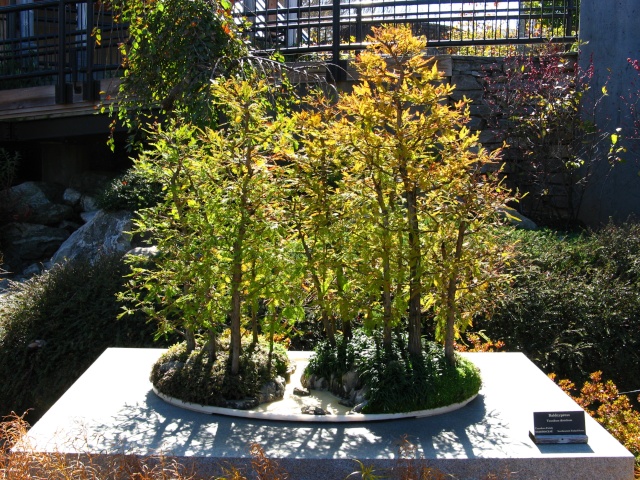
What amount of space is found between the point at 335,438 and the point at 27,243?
7967mm

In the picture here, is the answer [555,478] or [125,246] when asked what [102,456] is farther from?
[125,246]

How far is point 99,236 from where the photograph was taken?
387 inches

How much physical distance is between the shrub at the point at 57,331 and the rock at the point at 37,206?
397cm

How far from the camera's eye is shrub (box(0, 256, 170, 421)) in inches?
272

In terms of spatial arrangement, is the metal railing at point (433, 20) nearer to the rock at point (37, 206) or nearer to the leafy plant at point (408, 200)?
the rock at point (37, 206)

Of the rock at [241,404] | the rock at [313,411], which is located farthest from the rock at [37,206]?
the rock at [313,411]

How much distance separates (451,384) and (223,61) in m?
4.03

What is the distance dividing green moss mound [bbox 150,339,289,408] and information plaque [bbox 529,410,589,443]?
172 centimetres

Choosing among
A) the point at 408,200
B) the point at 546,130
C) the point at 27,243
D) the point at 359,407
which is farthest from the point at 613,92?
the point at 27,243

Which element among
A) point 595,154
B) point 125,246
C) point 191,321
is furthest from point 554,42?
point 191,321

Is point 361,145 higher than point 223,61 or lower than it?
lower

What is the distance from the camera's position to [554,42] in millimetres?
11047

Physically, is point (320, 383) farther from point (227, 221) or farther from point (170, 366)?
point (227, 221)

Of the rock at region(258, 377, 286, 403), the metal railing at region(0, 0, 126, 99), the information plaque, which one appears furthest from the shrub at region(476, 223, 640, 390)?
the metal railing at region(0, 0, 126, 99)
